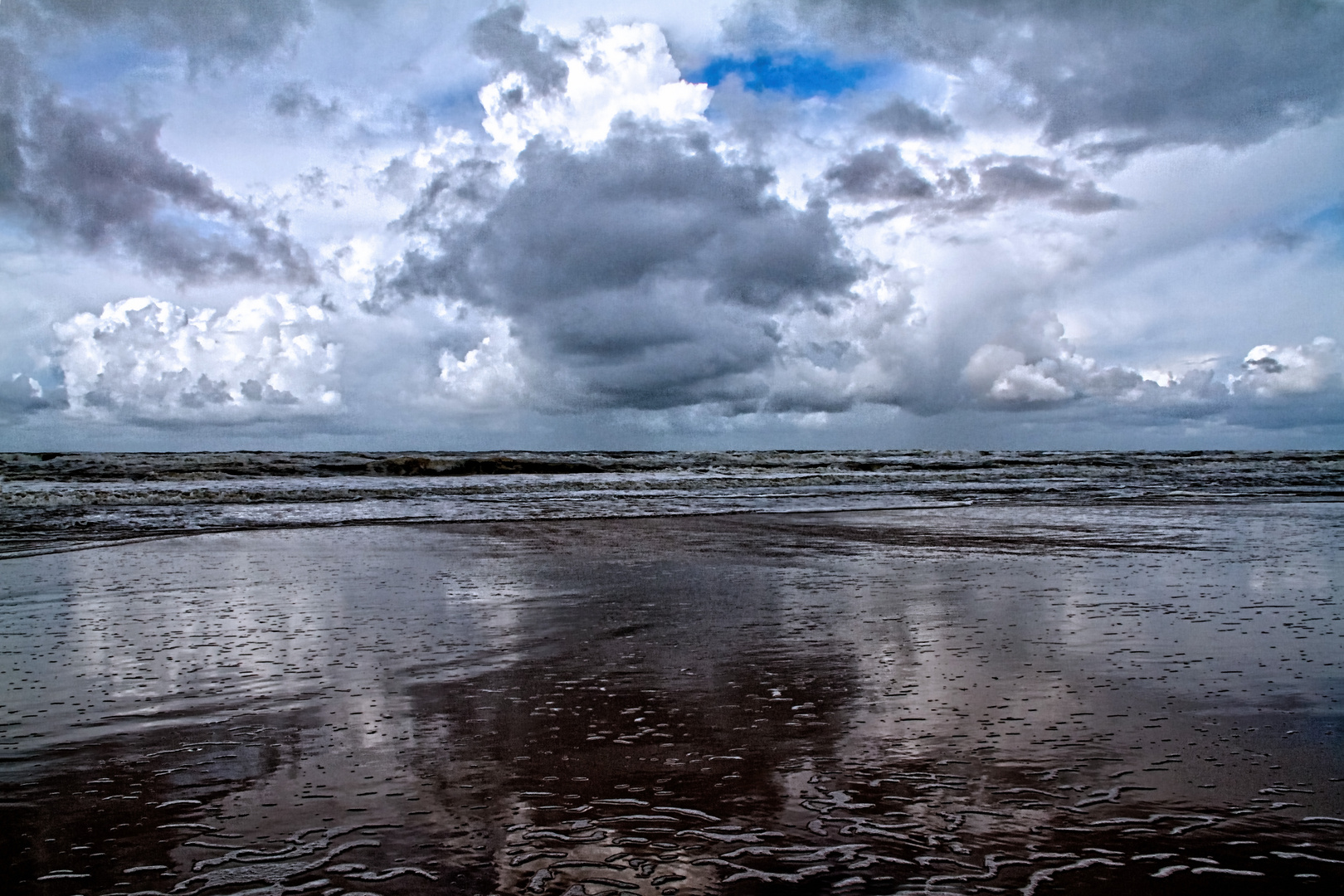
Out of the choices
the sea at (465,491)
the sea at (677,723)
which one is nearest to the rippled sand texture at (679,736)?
the sea at (677,723)

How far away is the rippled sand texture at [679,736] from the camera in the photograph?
3.14 m

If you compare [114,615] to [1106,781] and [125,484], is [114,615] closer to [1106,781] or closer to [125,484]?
[1106,781]

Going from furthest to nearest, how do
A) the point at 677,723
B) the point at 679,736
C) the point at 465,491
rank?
1. the point at 465,491
2. the point at 677,723
3. the point at 679,736

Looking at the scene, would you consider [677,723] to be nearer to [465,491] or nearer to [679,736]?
[679,736]

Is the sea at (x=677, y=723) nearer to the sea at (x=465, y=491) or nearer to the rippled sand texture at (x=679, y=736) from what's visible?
the rippled sand texture at (x=679, y=736)

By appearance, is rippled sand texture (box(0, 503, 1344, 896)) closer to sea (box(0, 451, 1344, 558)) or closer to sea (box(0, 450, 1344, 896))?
sea (box(0, 450, 1344, 896))

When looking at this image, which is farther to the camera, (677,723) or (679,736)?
(677,723)

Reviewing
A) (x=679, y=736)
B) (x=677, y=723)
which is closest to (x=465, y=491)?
(x=677, y=723)

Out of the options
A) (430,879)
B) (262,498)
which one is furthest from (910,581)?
(262,498)

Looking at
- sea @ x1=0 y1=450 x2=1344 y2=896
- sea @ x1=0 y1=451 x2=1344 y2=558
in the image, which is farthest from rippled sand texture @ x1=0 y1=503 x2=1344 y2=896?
sea @ x1=0 y1=451 x2=1344 y2=558

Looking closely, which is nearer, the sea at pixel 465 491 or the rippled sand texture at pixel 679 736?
the rippled sand texture at pixel 679 736

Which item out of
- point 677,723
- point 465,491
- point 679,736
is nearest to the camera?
point 679,736

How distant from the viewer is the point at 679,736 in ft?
14.8

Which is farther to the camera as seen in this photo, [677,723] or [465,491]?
[465,491]
